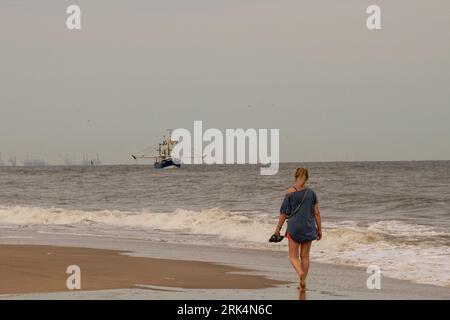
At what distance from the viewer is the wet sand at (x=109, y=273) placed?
38.7 feet

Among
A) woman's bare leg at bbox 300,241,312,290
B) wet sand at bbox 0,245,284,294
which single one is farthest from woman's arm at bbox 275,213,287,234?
wet sand at bbox 0,245,284,294

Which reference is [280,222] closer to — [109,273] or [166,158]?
[109,273]

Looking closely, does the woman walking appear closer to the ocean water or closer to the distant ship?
the ocean water

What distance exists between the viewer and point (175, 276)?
1303cm

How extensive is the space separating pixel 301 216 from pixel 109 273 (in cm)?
390

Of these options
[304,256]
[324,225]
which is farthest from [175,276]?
[324,225]

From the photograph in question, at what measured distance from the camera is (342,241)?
747 inches

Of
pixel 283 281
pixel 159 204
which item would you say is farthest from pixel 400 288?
pixel 159 204
